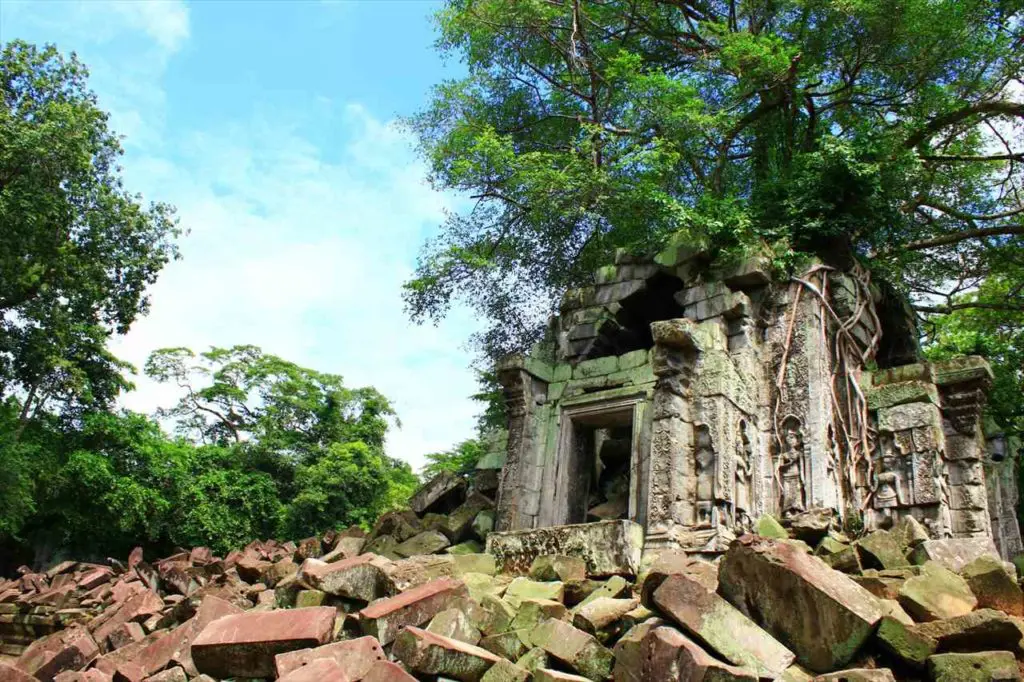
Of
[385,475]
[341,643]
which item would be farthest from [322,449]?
[341,643]

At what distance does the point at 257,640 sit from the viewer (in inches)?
211

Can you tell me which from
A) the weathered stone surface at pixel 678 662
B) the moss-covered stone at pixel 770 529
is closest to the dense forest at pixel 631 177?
the moss-covered stone at pixel 770 529

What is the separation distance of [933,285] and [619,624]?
42.3ft

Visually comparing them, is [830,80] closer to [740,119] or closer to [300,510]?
[740,119]

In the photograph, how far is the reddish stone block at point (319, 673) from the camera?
4492 millimetres

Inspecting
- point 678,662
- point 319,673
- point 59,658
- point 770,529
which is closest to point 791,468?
point 770,529

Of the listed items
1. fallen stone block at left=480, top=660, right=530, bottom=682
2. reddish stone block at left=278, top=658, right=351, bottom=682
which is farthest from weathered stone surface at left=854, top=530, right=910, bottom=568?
reddish stone block at left=278, top=658, right=351, bottom=682

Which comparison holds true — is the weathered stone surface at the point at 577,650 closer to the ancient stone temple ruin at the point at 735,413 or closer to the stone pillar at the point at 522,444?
the ancient stone temple ruin at the point at 735,413

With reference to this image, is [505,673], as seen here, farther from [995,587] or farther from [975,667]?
[995,587]

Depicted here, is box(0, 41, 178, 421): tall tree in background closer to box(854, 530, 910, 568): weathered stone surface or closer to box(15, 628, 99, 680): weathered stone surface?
box(15, 628, 99, 680): weathered stone surface

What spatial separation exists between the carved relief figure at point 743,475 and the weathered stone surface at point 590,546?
129 centimetres

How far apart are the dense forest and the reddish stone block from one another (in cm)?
709

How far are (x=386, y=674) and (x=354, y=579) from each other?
2.32 meters

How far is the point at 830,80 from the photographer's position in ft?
46.5
